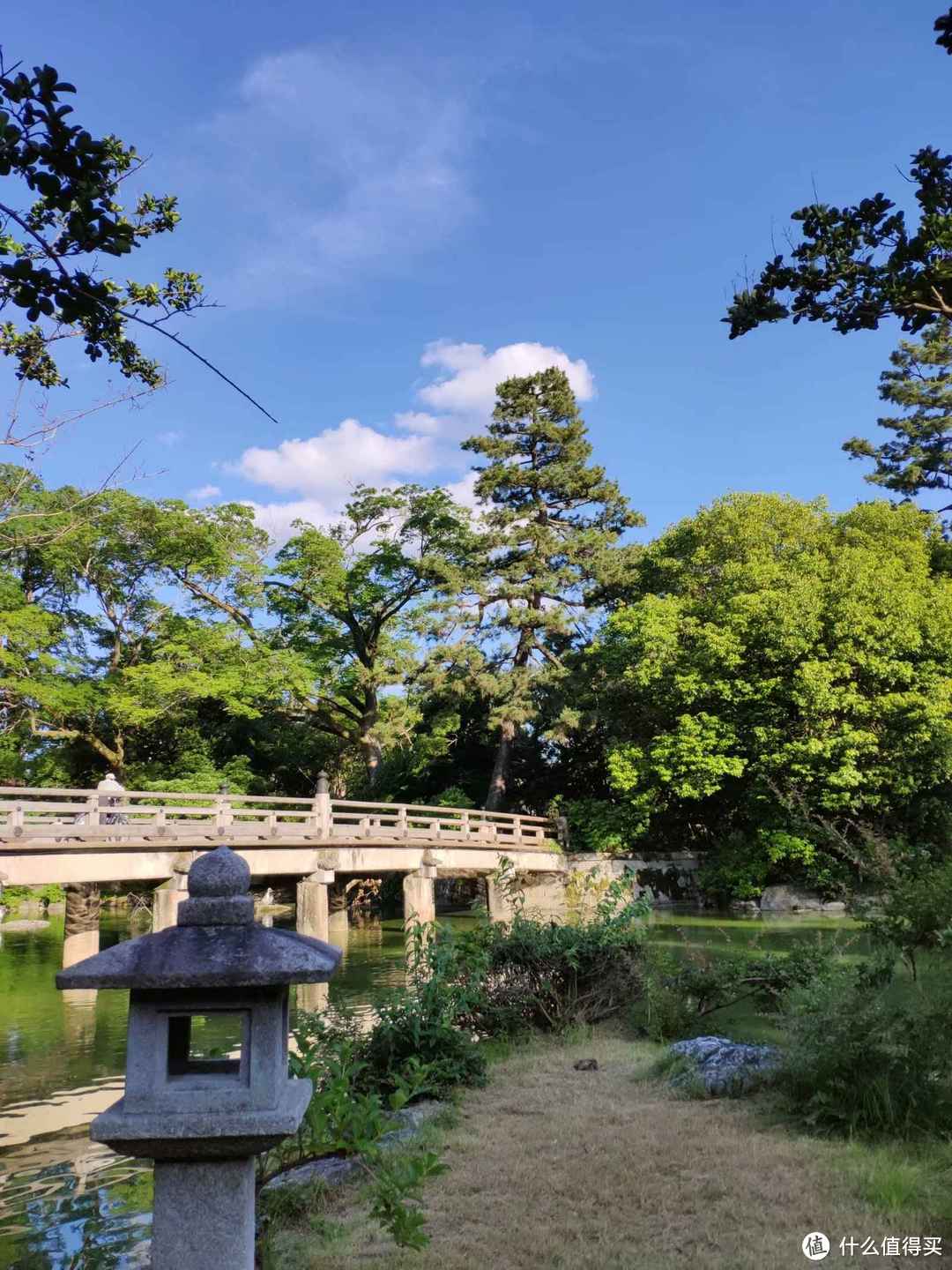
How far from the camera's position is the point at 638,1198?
494cm

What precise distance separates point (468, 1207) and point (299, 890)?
1410cm

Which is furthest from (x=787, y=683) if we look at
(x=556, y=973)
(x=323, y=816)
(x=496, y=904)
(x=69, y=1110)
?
(x=69, y=1110)

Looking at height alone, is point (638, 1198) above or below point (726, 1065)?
below

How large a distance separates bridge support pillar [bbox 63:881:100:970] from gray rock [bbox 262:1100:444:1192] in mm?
13076

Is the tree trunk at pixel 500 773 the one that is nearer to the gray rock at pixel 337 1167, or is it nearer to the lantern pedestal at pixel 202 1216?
the gray rock at pixel 337 1167

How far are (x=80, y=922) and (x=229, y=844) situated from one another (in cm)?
364

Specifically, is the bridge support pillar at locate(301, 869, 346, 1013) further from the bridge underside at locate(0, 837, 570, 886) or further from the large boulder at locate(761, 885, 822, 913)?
the large boulder at locate(761, 885, 822, 913)

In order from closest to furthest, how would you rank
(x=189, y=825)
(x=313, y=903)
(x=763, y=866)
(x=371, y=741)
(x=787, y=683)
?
(x=189, y=825), (x=313, y=903), (x=787, y=683), (x=763, y=866), (x=371, y=741)

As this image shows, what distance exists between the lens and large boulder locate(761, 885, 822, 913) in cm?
2588

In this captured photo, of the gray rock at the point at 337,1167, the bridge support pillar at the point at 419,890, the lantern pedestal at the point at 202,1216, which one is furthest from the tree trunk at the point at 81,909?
the lantern pedestal at the point at 202,1216

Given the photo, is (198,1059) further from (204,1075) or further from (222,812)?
(222,812)

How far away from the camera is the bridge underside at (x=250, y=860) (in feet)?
43.8

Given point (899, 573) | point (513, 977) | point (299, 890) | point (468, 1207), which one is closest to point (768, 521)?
point (899, 573)

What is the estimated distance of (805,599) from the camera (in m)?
24.6
